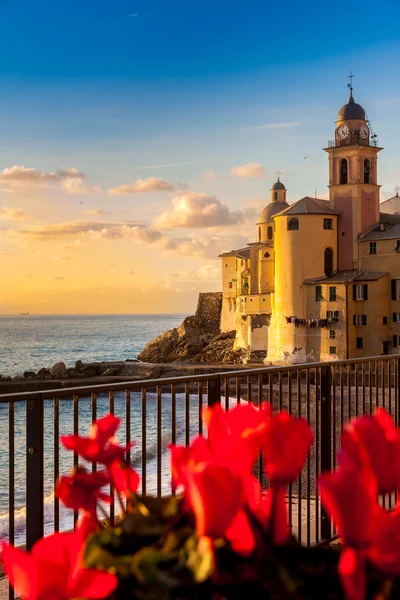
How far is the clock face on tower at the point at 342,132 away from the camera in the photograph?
51.0 metres

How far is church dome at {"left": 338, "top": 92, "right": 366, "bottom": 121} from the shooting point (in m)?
51.8

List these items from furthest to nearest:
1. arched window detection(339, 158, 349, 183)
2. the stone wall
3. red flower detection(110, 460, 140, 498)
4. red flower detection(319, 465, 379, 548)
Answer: the stone wall < arched window detection(339, 158, 349, 183) < red flower detection(110, 460, 140, 498) < red flower detection(319, 465, 379, 548)

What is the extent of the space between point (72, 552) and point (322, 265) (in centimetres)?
4900

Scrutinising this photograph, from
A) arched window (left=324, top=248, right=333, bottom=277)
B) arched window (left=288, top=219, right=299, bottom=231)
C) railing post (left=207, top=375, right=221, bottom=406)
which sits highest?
arched window (left=288, top=219, right=299, bottom=231)

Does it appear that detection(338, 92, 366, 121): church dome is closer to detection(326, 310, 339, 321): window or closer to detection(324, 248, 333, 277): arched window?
detection(324, 248, 333, 277): arched window

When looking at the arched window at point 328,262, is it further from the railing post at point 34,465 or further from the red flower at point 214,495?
the red flower at point 214,495

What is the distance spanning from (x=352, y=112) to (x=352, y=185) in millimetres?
5835

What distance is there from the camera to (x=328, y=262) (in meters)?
49.9

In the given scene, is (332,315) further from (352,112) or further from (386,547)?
(386,547)

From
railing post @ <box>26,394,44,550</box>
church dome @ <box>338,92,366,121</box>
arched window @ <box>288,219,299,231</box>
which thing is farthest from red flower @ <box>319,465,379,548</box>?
church dome @ <box>338,92,366,121</box>

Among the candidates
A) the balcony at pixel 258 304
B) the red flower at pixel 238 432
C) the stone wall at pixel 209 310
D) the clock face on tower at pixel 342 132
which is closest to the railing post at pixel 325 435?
the red flower at pixel 238 432

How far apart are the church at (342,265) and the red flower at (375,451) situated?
46.6m

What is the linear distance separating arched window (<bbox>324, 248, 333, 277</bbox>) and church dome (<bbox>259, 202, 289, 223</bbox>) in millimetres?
14868

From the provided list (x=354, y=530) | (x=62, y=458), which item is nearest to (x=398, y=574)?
(x=354, y=530)
